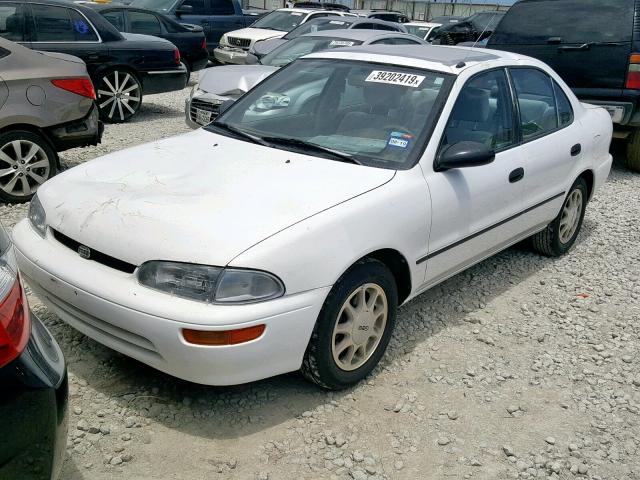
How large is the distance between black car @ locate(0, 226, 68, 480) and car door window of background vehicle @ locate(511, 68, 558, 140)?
340 centimetres

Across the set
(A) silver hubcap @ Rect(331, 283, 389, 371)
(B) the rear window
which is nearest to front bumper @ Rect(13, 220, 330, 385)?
(A) silver hubcap @ Rect(331, 283, 389, 371)

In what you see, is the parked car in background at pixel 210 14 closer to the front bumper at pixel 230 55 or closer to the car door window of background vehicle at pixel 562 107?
the front bumper at pixel 230 55

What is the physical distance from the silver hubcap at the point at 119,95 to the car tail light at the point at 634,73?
6215 mm

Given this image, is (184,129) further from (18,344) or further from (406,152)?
(18,344)

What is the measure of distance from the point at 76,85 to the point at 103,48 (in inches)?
125

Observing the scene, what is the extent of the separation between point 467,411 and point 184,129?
6.77m

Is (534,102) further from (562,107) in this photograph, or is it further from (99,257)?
(99,257)

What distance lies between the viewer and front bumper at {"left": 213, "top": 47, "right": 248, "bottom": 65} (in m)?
13.1

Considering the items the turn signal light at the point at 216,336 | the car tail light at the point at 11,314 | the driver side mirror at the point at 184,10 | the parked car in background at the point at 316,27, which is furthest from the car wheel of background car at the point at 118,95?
the car tail light at the point at 11,314

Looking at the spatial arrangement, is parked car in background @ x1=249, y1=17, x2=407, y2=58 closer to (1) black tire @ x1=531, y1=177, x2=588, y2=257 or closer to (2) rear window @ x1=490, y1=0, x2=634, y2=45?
(2) rear window @ x1=490, y1=0, x2=634, y2=45

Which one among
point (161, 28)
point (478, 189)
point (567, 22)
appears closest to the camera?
point (478, 189)

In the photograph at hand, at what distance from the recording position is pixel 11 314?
1.88 meters

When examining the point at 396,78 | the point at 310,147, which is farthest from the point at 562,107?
the point at 310,147

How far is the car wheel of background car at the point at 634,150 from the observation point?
7.89 m
